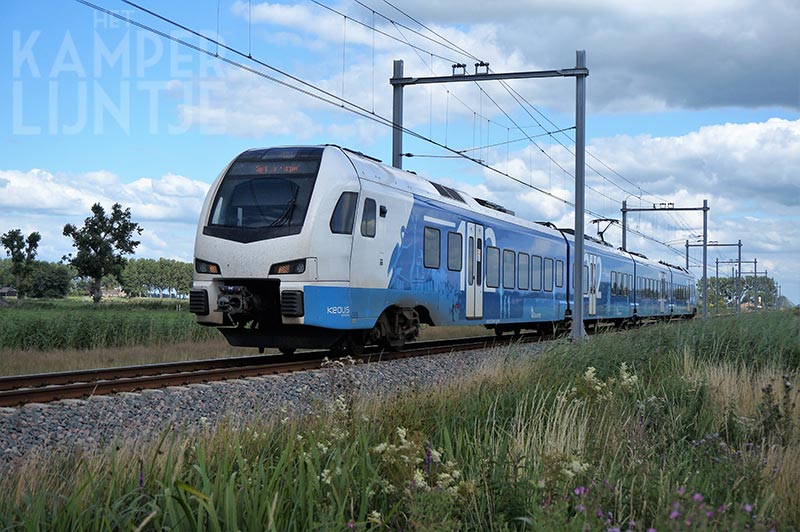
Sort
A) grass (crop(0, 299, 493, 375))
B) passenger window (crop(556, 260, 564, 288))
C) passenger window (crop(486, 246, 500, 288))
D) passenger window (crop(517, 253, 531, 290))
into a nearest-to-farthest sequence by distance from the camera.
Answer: grass (crop(0, 299, 493, 375)) < passenger window (crop(486, 246, 500, 288)) < passenger window (crop(517, 253, 531, 290)) < passenger window (crop(556, 260, 564, 288))

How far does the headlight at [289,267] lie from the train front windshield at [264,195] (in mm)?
455

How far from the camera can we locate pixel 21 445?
6.78m

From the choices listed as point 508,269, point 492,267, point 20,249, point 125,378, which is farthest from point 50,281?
point 125,378

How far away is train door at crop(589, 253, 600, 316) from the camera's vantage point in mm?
27141

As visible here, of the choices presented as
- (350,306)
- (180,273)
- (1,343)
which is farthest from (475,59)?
(180,273)

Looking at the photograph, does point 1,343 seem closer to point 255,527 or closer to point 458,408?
point 458,408

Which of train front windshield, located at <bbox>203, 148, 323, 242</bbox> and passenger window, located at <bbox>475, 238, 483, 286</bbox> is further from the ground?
train front windshield, located at <bbox>203, 148, 323, 242</bbox>

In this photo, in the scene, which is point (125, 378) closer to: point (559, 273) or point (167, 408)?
point (167, 408)

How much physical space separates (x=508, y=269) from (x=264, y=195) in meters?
8.13

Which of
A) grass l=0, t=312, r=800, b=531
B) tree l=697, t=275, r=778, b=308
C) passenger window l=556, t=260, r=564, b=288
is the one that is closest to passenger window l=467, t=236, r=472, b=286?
passenger window l=556, t=260, r=564, b=288

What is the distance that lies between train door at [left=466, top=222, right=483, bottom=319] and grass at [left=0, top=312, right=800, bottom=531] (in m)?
9.50

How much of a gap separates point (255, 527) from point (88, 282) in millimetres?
78364

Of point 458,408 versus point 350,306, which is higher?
point 350,306

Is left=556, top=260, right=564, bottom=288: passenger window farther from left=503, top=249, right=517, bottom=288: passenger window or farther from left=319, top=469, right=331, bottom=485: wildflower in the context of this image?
left=319, top=469, right=331, bottom=485: wildflower
